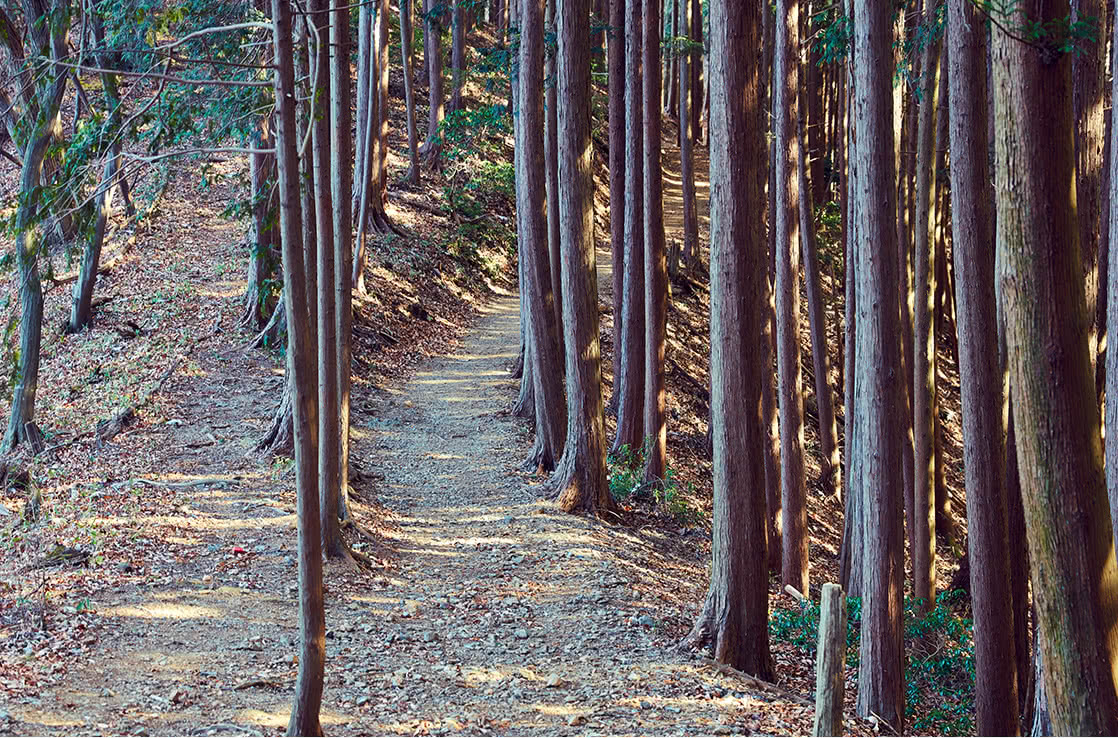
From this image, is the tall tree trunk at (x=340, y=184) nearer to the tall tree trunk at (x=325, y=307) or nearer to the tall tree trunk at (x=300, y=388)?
the tall tree trunk at (x=325, y=307)

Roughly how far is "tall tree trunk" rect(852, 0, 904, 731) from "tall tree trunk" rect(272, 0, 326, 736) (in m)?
5.11

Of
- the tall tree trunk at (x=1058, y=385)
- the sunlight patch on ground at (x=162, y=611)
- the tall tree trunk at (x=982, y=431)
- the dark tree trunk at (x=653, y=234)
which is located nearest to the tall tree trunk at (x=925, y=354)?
the dark tree trunk at (x=653, y=234)

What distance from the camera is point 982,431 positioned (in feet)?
27.7

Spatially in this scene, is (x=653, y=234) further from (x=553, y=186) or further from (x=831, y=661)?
(x=831, y=661)

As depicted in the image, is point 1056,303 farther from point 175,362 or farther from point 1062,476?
point 175,362

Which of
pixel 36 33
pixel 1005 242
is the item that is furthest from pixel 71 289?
pixel 1005 242

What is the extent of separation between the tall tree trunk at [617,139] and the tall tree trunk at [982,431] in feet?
21.9

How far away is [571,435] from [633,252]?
10.1 feet

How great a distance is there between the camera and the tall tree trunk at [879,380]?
841 centimetres

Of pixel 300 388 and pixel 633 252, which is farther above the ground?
pixel 633 252

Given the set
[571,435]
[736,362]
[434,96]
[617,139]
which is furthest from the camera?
[434,96]

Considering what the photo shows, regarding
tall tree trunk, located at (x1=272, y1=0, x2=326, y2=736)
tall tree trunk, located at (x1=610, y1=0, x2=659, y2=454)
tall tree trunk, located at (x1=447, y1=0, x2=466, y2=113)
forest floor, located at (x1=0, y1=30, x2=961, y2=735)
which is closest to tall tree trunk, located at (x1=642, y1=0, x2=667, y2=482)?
tall tree trunk, located at (x1=610, y1=0, x2=659, y2=454)

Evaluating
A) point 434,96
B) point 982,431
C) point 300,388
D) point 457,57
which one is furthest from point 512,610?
point 457,57

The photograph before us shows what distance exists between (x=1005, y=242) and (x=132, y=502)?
910cm
